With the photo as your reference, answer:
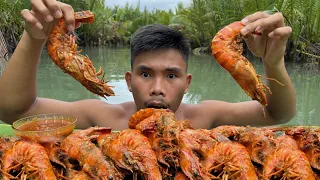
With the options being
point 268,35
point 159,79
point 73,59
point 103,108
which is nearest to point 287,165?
point 268,35

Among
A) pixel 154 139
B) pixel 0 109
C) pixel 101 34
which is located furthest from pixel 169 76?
pixel 101 34

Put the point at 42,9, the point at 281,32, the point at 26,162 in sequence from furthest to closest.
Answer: the point at 281,32 < the point at 42,9 < the point at 26,162

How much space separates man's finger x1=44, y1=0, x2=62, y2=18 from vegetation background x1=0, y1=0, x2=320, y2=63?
234cm

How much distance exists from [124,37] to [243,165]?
79.9 feet

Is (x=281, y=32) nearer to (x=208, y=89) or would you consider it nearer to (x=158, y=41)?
(x=158, y=41)

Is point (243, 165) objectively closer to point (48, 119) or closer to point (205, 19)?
point (48, 119)

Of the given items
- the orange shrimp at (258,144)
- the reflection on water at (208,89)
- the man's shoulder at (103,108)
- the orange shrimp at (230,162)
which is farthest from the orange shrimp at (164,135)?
the reflection on water at (208,89)

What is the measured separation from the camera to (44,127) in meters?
1.39

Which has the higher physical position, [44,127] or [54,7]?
[54,7]

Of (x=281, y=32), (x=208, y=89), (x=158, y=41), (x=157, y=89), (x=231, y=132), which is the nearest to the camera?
(x=231, y=132)

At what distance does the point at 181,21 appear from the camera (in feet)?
66.1

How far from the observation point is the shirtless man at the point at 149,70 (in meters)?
1.71

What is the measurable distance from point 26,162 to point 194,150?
0.60 meters

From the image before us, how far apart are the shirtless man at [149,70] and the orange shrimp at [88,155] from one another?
629mm
